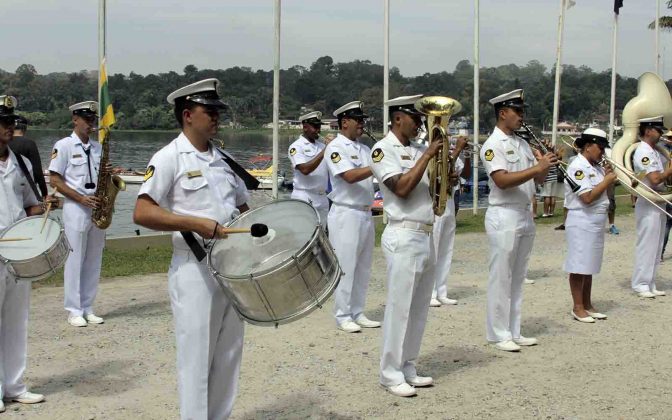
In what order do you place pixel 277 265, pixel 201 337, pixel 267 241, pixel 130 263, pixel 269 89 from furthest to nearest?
pixel 269 89
pixel 130 263
pixel 201 337
pixel 267 241
pixel 277 265

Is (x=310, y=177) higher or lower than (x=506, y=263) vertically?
higher

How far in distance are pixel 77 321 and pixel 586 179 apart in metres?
5.71

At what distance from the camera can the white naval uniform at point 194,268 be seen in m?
4.63

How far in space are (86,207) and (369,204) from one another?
3.04 meters

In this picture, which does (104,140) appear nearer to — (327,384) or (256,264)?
(327,384)

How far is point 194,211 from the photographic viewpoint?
467cm

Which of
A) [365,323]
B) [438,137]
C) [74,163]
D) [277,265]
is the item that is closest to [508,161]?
[438,137]

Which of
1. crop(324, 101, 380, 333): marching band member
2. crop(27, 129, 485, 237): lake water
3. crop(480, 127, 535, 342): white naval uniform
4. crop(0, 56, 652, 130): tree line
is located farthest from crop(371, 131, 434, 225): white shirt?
crop(0, 56, 652, 130): tree line

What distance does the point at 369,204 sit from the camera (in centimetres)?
884

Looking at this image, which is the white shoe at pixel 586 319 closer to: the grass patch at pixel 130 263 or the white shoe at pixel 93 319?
the white shoe at pixel 93 319

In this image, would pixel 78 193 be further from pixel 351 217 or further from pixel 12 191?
pixel 351 217

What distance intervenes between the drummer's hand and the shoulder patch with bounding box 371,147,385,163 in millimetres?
3563

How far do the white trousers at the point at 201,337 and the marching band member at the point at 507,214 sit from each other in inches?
139

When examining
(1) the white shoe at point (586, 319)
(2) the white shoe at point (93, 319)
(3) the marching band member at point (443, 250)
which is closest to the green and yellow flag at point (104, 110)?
(2) the white shoe at point (93, 319)
